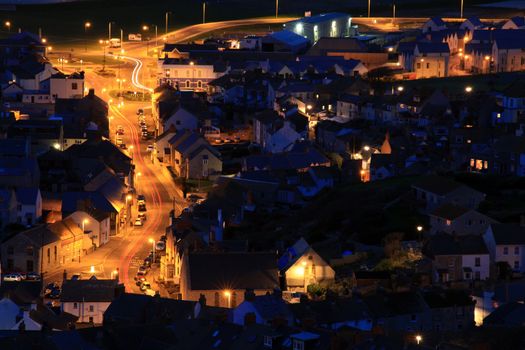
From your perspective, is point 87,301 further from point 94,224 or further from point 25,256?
point 94,224

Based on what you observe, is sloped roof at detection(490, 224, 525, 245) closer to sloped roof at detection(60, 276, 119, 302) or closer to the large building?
sloped roof at detection(60, 276, 119, 302)

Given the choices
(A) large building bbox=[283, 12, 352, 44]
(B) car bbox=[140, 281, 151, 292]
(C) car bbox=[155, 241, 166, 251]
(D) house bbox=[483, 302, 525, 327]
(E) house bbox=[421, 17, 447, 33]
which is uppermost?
(E) house bbox=[421, 17, 447, 33]

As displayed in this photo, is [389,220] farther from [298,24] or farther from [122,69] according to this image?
[298,24]

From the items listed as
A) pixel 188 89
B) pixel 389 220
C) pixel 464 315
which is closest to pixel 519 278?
pixel 464 315

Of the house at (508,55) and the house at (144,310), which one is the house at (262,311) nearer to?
the house at (144,310)

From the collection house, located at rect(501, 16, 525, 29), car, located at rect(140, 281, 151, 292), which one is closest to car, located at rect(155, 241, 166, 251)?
car, located at rect(140, 281, 151, 292)

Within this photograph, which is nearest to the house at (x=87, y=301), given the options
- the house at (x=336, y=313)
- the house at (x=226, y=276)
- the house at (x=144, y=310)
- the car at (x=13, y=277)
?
the house at (x=144, y=310)

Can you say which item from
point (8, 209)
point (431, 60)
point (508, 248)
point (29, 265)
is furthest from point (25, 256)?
point (431, 60)
